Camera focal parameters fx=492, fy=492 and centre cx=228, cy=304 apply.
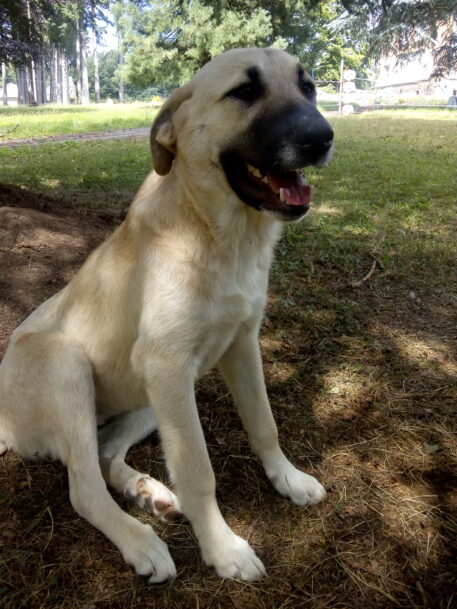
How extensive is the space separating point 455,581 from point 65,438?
1.58 metres

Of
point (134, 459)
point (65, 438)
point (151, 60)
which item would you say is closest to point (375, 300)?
point (134, 459)

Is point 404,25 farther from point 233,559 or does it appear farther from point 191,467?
point 233,559

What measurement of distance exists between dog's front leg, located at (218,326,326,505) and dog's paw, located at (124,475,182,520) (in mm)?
454

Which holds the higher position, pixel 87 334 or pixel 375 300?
pixel 87 334

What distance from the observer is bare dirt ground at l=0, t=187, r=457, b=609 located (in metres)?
1.77

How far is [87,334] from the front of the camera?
2.18 metres

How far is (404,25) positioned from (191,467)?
11.4 m

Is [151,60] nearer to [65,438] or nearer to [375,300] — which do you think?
[375,300]

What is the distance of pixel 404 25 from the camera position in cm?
1042

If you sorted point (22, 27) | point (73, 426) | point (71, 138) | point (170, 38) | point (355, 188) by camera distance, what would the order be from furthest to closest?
point (170, 38) → point (71, 138) → point (355, 188) → point (22, 27) → point (73, 426)

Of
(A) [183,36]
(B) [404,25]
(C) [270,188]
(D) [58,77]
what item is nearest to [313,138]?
(C) [270,188]

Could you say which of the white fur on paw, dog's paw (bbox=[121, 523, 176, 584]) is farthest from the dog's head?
dog's paw (bbox=[121, 523, 176, 584])

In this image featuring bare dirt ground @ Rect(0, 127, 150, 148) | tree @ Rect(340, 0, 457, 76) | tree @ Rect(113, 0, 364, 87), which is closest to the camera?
tree @ Rect(340, 0, 457, 76)

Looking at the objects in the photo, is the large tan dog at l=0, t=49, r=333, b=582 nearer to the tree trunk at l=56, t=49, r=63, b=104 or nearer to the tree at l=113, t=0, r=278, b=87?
the tree at l=113, t=0, r=278, b=87
